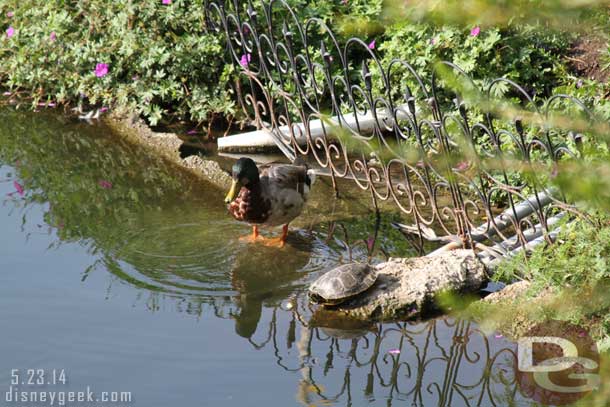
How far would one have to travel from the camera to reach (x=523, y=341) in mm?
4414

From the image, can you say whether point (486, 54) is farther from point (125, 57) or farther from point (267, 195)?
point (125, 57)

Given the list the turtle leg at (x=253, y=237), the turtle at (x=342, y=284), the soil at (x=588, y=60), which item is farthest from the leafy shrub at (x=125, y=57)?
the turtle at (x=342, y=284)

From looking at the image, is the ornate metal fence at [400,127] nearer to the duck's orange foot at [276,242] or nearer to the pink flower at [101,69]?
the duck's orange foot at [276,242]

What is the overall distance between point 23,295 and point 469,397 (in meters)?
2.62

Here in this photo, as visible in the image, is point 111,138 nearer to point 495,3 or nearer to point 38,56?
point 38,56

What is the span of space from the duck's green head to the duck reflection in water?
41cm

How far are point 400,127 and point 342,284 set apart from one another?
8.06 feet

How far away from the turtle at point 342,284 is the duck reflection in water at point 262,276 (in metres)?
0.35

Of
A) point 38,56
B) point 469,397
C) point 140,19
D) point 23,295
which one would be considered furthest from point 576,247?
point 38,56

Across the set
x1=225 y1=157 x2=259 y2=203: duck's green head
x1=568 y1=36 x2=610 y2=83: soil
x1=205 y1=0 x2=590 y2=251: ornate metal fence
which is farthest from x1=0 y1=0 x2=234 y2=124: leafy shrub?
x1=568 y1=36 x2=610 y2=83: soil

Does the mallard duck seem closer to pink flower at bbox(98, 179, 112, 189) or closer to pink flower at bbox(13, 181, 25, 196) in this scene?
pink flower at bbox(98, 179, 112, 189)

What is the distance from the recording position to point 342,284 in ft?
15.1

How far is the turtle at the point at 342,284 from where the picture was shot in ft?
15.1

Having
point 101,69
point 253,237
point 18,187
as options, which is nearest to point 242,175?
point 253,237
